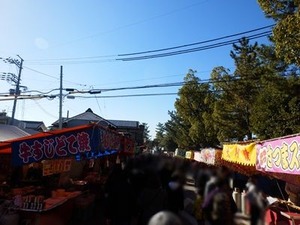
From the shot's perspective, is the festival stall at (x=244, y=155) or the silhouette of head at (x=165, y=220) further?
the festival stall at (x=244, y=155)

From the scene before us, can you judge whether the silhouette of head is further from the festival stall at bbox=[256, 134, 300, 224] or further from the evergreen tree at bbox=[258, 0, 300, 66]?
the evergreen tree at bbox=[258, 0, 300, 66]

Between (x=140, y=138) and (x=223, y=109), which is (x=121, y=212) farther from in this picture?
(x=140, y=138)

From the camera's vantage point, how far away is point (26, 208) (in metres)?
9.35

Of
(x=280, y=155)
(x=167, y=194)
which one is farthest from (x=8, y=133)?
(x=167, y=194)

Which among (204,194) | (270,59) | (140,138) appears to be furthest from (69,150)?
(140,138)

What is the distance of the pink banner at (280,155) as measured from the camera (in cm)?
729

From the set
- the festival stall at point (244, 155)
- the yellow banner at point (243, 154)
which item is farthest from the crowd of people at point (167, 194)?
the yellow banner at point (243, 154)

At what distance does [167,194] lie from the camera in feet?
11.7

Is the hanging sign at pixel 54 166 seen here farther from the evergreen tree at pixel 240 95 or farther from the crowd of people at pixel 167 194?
the evergreen tree at pixel 240 95

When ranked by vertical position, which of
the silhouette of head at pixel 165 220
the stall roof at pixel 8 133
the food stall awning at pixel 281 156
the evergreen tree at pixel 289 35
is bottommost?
the silhouette of head at pixel 165 220

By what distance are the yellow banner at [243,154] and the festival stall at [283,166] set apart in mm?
740

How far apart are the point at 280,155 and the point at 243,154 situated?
4289 millimetres

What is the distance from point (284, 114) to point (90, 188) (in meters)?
11.5

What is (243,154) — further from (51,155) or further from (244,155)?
(51,155)
